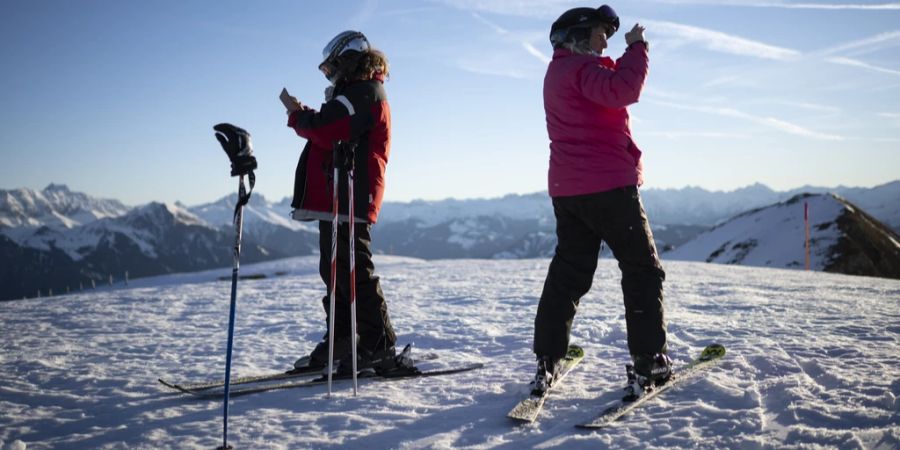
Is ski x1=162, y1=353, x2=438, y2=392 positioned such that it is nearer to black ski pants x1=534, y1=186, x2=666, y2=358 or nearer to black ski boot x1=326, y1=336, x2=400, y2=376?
black ski boot x1=326, y1=336, x2=400, y2=376

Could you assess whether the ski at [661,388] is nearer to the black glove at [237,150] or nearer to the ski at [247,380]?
the ski at [247,380]

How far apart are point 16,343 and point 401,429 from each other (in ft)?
18.5

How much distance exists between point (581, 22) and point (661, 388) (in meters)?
2.48

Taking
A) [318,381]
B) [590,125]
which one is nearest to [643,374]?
[590,125]

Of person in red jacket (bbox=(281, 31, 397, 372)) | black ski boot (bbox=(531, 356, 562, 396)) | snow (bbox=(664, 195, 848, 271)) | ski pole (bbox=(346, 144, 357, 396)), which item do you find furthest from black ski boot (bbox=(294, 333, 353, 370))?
snow (bbox=(664, 195, 848, 271))

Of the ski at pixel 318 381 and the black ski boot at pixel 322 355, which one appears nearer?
the ski at pixel 318 381

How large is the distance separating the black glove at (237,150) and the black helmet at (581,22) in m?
2.14

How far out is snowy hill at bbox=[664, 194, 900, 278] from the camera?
2494cm

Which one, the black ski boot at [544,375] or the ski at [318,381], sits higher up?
the black ski boot at [544,375]

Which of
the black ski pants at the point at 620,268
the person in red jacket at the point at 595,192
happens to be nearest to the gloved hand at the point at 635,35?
the person in red jacket at the point at 595,192

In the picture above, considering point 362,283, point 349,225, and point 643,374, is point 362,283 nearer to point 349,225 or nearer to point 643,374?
point 349,225

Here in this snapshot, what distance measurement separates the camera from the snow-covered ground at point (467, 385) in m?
3.00

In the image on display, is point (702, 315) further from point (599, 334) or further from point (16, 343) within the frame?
point (16, 343)

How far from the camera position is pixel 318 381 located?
164 inches
